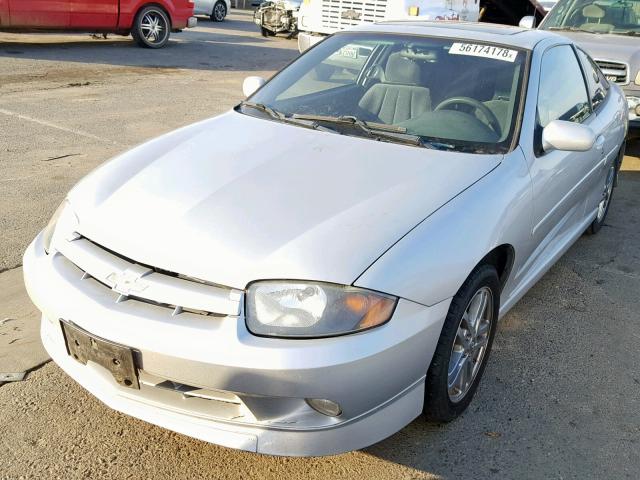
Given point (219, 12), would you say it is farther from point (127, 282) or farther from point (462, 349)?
point (127, 282)

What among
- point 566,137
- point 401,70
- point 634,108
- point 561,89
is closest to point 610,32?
point 634,108

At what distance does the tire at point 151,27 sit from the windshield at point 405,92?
10024 millimetres

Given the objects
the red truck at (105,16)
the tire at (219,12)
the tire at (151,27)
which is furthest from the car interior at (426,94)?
the tire at (219,12)

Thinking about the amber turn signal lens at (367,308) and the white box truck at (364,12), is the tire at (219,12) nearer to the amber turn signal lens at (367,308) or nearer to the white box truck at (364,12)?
the white box truck at (364,12)

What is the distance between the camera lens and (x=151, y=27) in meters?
13.3

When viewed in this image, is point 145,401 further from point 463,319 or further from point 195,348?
point 463,319

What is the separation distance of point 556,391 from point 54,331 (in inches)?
85.7

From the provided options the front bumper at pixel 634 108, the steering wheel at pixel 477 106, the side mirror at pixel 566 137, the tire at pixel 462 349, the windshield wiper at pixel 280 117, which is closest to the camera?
the tire at pixel 462 349

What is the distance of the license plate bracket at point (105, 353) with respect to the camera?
2.28 metres

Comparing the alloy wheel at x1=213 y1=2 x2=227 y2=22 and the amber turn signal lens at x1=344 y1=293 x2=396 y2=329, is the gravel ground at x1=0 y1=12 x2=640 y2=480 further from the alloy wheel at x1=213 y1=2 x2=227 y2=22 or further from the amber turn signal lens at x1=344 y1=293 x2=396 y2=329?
the alloy wheel at x1=213 y1=2 x2=227 y2=22

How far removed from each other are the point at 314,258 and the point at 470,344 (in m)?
0.90

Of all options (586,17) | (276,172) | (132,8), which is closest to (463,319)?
(276,172)

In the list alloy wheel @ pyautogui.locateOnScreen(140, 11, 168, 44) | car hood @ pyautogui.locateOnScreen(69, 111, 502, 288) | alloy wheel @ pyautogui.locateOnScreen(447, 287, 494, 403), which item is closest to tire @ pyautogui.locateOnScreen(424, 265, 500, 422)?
alloy wheel @ pyautogui.locateOnScreen(447, 287, 494, 403)

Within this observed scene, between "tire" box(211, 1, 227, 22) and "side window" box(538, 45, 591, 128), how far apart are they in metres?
18.5
